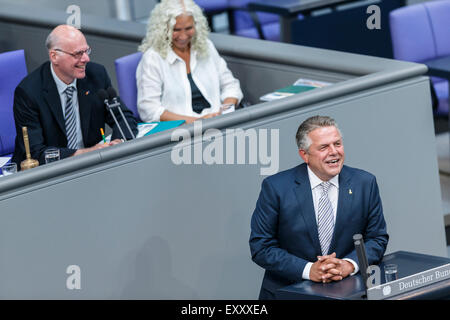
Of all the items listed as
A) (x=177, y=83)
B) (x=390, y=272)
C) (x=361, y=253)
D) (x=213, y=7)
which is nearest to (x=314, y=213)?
(x=390, y=272)

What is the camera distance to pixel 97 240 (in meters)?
3.49

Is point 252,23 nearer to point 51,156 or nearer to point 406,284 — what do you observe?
point 51,156

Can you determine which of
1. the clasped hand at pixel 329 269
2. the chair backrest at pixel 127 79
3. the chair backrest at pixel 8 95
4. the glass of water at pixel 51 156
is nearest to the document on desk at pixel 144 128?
the chair backrest at pixel 127 79

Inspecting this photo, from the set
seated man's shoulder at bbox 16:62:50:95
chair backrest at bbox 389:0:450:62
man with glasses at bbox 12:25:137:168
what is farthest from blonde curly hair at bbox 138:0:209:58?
chair backrest at bbox 389:0:450:62

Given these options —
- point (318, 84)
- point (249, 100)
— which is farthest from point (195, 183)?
point (249, 100)

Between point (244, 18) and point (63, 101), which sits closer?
point (63, 101)

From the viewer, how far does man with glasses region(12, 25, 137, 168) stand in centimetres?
421

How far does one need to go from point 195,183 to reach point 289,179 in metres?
0.47

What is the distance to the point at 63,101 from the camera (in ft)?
14.2

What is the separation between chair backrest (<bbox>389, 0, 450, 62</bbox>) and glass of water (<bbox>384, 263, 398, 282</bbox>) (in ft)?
9.78

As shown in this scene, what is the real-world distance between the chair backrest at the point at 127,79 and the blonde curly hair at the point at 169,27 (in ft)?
0.37

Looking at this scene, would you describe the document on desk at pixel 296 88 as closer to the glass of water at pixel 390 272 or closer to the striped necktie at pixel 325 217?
the striped necktie at pixel 325 217

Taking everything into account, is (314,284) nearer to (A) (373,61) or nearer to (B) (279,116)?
(B) (279,116)

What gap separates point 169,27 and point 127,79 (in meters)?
0.38
